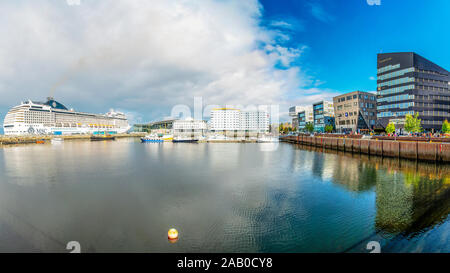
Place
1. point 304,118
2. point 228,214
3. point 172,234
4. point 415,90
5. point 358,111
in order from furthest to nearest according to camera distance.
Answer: point 304,118, point 358,111, point 415,90, point 228,214, point 172,234

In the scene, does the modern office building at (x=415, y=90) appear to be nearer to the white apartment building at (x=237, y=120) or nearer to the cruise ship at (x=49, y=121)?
the white apartment building at (x=237, y=120)

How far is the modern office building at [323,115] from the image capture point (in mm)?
96812

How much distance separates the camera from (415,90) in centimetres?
6025

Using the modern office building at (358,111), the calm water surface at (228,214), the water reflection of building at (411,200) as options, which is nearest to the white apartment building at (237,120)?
the modern office building at (358,111)

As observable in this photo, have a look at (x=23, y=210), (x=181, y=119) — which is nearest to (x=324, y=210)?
(x=23, y=210)

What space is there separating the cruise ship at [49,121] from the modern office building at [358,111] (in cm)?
12862

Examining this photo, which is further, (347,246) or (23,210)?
(23,210)

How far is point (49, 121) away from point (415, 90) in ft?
492

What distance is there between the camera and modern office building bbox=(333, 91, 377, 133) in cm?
7175

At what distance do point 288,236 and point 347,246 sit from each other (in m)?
2.16

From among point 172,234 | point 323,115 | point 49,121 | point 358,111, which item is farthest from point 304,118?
point 49,121

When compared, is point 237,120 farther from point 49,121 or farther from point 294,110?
point 49,121
